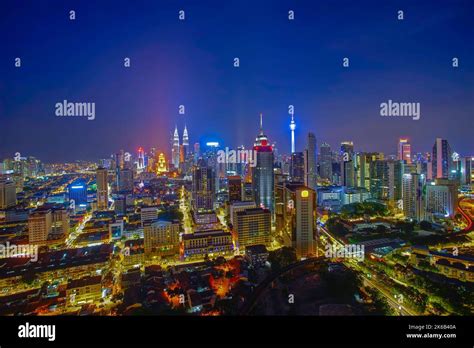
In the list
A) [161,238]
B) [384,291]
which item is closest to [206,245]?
[161,238]

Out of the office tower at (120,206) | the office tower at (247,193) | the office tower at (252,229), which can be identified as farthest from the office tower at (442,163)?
the office tower at (120,206)

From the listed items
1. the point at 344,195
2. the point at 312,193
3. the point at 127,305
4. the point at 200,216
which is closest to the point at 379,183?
the point at 344,195

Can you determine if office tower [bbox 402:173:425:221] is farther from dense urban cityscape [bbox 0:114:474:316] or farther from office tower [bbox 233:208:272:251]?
office tower [bbox 233:208:272:251]

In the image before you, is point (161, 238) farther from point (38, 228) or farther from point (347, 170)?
point (347, 170)

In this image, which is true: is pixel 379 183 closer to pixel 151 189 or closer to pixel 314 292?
pixel 314 292

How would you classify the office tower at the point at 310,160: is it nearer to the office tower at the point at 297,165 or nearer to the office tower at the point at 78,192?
the office tower at the point at 297,165
